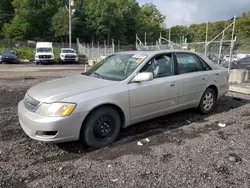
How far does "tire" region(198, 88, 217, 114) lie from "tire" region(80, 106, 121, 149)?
2376 millimetres

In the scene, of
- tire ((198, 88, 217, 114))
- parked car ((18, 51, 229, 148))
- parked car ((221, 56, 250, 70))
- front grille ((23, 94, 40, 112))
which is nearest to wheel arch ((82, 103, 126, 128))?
parked car ((18, 51, 229, 148))

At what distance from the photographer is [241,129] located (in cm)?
441

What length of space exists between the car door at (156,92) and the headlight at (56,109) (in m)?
1.10

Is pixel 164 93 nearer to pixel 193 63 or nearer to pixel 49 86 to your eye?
pixel 193 63

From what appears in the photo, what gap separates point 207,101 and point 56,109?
364 cm

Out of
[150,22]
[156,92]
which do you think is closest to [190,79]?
[156,92]

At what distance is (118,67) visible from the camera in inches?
170

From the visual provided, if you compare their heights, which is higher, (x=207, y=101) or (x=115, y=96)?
(x=115, y=96)

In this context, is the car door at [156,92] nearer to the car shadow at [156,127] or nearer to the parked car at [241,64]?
the car shadow at [156,127]

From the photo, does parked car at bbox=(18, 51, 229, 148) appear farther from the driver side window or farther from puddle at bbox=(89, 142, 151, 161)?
puddle at bbox=(89, 142, 151, 161)

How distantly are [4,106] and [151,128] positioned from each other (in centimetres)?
396

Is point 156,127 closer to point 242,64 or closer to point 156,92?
point 156,92

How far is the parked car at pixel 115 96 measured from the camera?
10.5 feet

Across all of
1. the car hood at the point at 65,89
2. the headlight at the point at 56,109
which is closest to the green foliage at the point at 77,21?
the car hood at the point at 65,89
